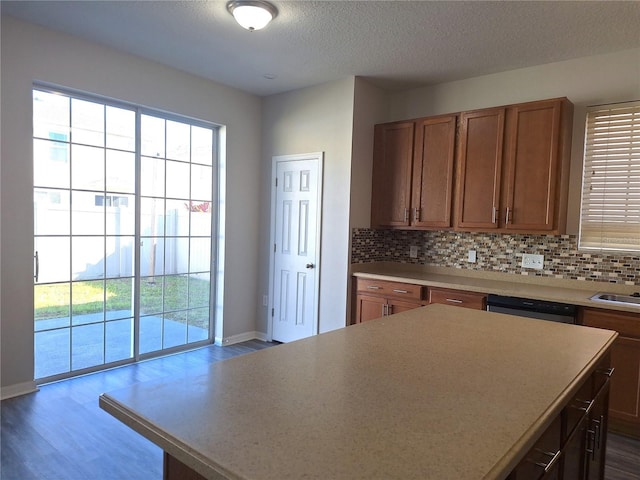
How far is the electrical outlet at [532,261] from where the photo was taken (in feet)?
11.6

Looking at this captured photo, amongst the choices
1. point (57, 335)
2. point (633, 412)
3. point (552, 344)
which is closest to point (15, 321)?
point (57, 335)

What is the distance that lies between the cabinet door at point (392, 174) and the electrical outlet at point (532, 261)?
1.07 metres

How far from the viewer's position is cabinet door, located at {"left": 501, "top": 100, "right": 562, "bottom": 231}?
317 cm

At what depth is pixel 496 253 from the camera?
3.78 metres

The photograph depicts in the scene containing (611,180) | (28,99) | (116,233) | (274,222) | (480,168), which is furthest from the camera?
(274,222)

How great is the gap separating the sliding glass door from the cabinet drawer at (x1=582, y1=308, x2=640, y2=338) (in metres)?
3.46

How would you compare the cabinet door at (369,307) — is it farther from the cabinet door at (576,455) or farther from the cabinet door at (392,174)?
the cabinet door at (576,455)

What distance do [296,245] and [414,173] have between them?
143cm

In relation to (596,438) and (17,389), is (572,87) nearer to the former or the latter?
(596,438)

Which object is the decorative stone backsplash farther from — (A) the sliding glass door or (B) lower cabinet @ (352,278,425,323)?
(A) the sliding glass door

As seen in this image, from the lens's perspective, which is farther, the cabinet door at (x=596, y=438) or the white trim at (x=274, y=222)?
the white trim at (x=274, y=222)

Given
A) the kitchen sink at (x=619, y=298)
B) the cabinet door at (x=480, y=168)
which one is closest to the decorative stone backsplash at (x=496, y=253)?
the kitchen sink at (x=619, y=298)

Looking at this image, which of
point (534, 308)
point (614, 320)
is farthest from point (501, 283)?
point (614, 320)

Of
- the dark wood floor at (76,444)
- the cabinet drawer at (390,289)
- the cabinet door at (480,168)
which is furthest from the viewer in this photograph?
the cabinet drawer at (390,289)
